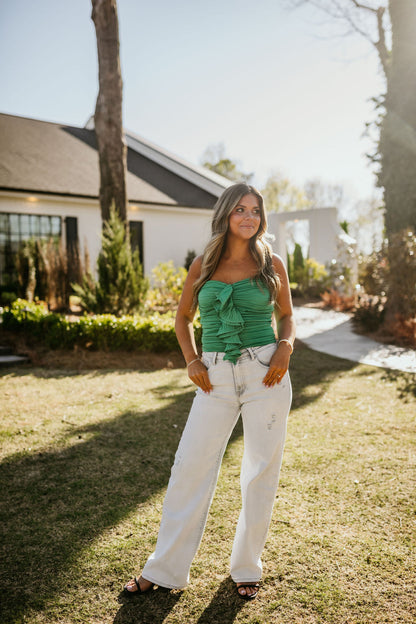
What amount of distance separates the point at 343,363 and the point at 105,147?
653cm

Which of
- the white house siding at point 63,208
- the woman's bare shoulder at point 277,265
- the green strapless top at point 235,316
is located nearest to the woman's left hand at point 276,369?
the green strapless top at point 235,316

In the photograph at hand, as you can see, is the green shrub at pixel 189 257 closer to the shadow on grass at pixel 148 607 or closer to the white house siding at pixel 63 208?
the white house siding at pixel 63 208

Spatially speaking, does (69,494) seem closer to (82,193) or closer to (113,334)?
(113,334)

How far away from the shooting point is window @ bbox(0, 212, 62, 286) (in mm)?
14016

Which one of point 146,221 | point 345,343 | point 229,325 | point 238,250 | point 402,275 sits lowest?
point 345,343

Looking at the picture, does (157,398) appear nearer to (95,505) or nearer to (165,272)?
(95,505)

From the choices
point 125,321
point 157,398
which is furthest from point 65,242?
point 157,398

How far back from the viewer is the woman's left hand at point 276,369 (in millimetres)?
2381

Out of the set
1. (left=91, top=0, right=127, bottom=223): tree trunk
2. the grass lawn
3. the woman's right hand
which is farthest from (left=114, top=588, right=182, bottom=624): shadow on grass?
(left=91, top=0, right=127, bottom=223): tree trunk

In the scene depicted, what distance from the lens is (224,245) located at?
8.71 ft

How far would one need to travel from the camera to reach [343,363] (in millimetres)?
8094

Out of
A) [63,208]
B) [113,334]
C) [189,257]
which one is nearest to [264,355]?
[113,334]

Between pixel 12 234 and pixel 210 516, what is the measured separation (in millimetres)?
12838

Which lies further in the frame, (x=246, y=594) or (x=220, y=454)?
(x=246, y=594)
